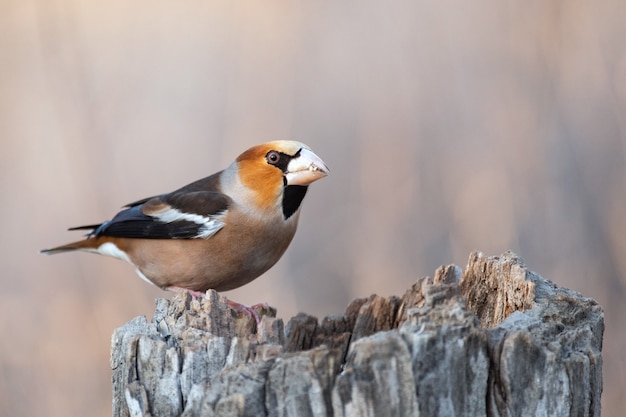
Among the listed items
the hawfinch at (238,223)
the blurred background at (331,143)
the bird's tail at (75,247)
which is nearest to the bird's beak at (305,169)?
the hawfinch at (238,223)

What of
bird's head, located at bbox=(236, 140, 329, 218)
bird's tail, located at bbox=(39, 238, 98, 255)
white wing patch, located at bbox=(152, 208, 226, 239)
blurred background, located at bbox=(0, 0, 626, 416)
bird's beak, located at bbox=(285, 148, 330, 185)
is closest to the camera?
bird's beak, located at bbox=(285, 148, 330, 185)

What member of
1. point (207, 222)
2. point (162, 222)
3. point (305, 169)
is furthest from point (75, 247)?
point (305, 169)

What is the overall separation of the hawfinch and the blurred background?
865 mm

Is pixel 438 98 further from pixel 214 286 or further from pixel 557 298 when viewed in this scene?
pixel 557 298

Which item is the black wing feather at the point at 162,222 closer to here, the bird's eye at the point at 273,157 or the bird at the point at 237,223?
the bird at the point at 237,223

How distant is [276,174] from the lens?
4.61 metres

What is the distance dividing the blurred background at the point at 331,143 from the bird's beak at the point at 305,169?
1.02 m

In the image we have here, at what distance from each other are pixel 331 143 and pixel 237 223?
1.84 metres

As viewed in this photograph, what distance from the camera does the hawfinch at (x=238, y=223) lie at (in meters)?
4.55

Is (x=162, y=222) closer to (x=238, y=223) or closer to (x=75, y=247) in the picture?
(x=238, y=223)

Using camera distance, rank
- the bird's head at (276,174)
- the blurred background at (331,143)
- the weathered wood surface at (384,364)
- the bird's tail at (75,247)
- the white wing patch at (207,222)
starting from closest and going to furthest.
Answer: the weathered wood surface at (384,364) → the bird's head at (276,174) → the white wing patch at (207,222) → the blurred background at (331,143) → the bird's tail at (75,247)

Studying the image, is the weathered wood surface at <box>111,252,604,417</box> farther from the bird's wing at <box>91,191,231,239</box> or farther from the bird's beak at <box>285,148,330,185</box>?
the bird's wing at <box>91,191,231,239</box>

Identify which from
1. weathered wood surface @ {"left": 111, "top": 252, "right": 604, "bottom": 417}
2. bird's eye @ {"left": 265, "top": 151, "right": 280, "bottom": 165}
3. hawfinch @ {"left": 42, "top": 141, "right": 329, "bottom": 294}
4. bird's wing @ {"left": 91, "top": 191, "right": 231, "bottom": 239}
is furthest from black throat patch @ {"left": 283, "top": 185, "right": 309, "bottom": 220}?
weathered wood surface @ {"left": 111, "top": 252, "right": 604, "bottom": 417}

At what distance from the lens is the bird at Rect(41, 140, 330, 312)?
4555 mm
